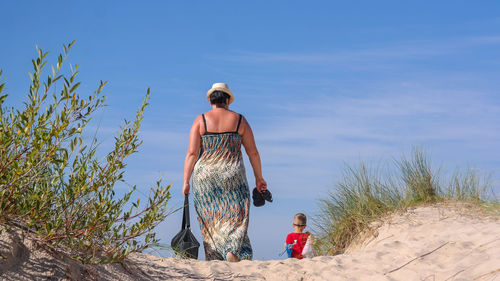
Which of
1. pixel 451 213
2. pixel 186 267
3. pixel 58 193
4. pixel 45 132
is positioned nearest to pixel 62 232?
pixel 58 193

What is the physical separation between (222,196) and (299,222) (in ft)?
4.74

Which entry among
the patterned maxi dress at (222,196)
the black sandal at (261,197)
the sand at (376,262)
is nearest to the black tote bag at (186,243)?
the patterned maxi dress at (222,196)

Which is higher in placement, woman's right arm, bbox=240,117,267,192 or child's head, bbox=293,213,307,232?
woman's right arm, bbox=240,117,267,192

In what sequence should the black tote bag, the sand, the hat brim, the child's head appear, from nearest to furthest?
the sand, the black tote bag, the hat brim, the child's head

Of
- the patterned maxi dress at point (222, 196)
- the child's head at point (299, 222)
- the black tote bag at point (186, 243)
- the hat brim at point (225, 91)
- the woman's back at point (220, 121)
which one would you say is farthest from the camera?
the child's head at point (299, 222)

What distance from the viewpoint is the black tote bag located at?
6.91 meters

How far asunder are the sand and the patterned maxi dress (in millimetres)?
759

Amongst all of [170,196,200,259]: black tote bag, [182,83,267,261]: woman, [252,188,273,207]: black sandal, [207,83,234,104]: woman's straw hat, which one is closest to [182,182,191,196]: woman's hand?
[182,83,267,261]: woman

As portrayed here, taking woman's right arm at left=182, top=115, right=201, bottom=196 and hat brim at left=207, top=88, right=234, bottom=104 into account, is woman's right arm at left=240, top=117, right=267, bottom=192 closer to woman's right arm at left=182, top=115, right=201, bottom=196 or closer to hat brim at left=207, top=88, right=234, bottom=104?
hat brim at left=207, top=88, right=234, bottom=104

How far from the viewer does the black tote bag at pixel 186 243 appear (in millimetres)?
6910

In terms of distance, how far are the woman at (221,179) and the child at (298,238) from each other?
80cm

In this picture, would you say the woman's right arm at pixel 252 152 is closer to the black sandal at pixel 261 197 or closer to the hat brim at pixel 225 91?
the black sandal at pixel 261 197

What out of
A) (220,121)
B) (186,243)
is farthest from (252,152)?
(186,243)

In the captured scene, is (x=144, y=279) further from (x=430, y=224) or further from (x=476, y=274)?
(x=430, y=224)
